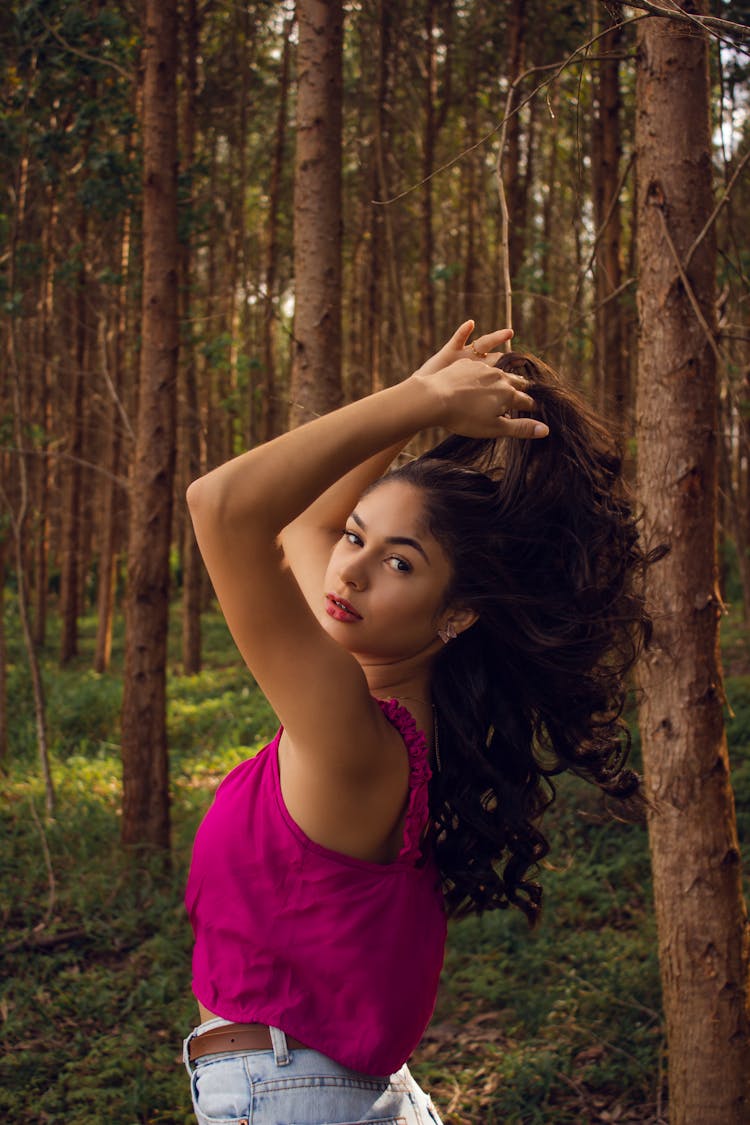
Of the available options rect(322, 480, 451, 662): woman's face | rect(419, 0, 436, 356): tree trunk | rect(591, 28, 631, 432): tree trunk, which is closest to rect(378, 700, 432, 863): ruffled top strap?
rect(322, 480, 451, 662): woman's face

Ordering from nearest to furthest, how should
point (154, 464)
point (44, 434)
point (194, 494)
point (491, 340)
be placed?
1. point (194, 494)
2. point (491, 340)
3. point (154, 464)
4. point (44, 434)

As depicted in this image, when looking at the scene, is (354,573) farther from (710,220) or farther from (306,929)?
(710,220)

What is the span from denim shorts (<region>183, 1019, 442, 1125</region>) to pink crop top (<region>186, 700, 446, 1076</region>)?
0.03 m

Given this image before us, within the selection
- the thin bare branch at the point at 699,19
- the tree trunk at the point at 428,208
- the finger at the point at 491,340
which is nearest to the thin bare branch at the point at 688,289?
the thin bare branch at the point at 699,19

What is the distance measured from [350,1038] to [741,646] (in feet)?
37.6

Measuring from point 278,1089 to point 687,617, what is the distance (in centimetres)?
194

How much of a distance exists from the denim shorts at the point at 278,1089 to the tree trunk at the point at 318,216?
324 cm

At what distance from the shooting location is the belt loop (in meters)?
1.51

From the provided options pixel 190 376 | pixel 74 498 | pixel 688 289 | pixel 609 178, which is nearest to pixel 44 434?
pixel 74 498

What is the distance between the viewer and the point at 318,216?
463 centimetres

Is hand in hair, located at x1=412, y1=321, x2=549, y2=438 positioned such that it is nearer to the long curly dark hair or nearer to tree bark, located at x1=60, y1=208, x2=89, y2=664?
the long curly dark hair

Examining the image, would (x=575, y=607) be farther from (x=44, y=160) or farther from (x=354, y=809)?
(x=44, y=160)

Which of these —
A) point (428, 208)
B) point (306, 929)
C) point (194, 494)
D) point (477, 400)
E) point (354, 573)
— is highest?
point (428, 208)

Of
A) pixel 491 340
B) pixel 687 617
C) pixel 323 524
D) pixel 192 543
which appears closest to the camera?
pixel 491 340
